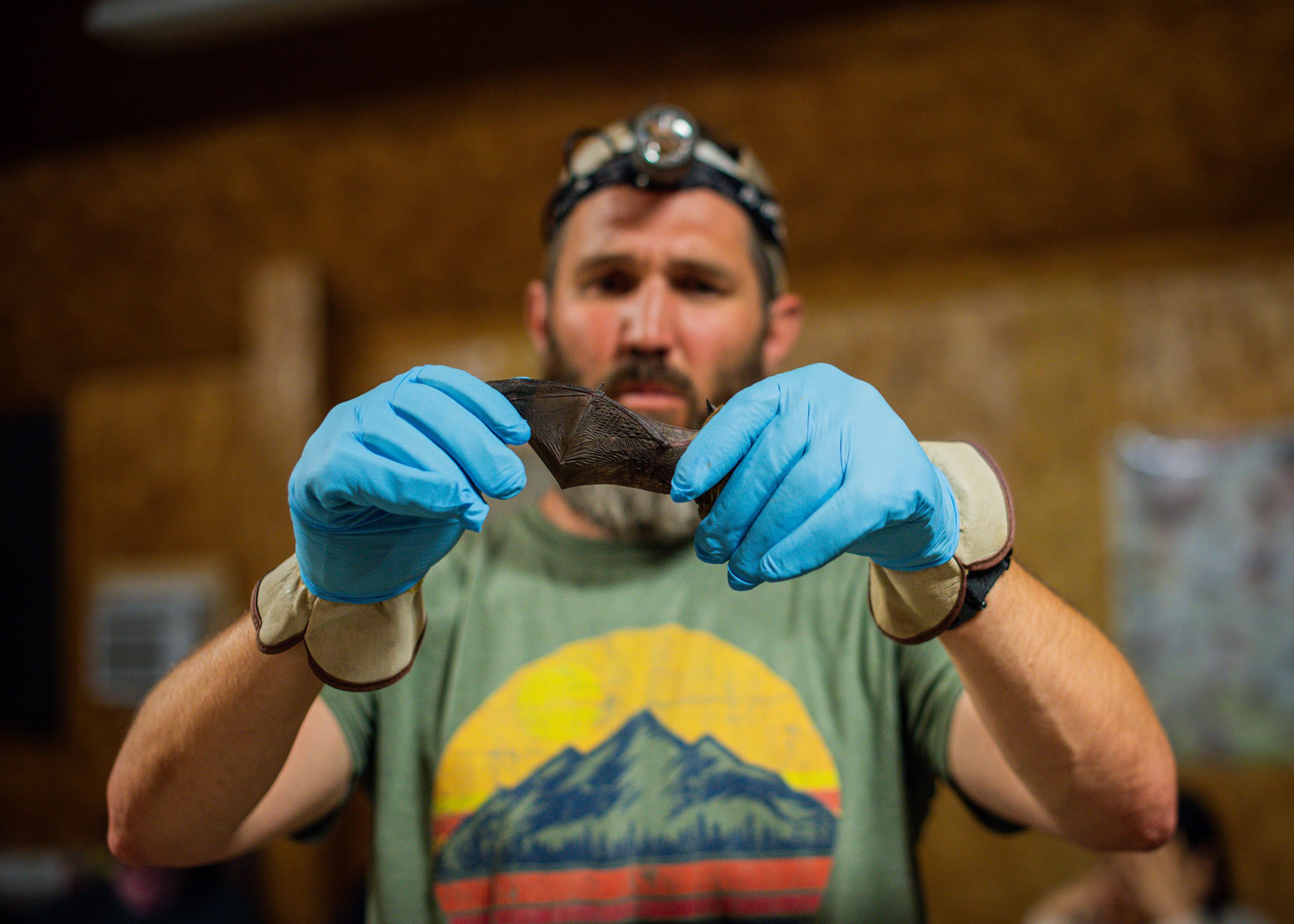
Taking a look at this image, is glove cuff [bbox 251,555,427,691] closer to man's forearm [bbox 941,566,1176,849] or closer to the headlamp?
man's forearm [bbox 941,566,1176,849]

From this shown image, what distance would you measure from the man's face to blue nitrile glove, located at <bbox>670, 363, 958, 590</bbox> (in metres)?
0.39

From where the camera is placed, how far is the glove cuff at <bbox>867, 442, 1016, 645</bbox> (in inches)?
33.9

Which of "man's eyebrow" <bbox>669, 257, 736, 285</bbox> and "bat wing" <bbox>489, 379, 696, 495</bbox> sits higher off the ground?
"man's eyebrow" <bbox>669, 257, 736, 285</bbox>

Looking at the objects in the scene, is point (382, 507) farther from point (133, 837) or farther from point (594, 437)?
point (133, 837)

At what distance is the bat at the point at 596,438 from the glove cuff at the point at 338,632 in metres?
0.23

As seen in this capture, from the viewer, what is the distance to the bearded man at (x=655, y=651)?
0.85 metres

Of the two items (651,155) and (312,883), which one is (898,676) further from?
(312,883)

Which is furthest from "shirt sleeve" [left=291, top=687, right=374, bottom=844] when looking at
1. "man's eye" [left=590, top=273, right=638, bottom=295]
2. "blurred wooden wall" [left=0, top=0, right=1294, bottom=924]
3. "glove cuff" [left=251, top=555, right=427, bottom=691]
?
"blurred wooden wall" [left=0, top=0, right=1294, bottom=924]

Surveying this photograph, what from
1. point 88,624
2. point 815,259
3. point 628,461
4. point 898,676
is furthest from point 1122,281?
point 88,624

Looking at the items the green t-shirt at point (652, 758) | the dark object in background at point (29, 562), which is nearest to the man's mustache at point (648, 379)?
the green t-shirt at point (652, 758)

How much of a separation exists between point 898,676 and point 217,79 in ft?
10.6

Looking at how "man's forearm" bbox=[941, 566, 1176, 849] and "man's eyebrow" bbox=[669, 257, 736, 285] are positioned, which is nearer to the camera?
"man's forearm" bbox=[941, 566, 1176, 849]

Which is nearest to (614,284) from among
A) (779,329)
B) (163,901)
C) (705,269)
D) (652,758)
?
(705,269)

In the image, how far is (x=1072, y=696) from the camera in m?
0.92
